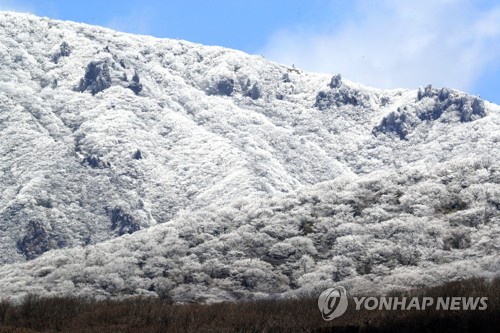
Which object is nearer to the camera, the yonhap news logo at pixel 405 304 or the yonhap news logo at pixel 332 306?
the yonhap news logo at pixel 405 304

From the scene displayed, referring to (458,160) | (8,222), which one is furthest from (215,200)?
(458,160)

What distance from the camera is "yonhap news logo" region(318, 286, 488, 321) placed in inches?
1054

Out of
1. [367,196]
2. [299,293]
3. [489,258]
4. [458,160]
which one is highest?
[458,160]

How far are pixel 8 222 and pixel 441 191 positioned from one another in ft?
482

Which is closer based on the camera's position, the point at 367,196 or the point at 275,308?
the point at 275,308

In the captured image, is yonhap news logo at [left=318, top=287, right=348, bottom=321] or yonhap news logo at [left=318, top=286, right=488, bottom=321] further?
yonhap news logo at [left=318, top=287, right=348, bottom=321]

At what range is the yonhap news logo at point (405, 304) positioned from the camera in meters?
26.8

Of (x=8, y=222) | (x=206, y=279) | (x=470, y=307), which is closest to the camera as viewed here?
(x=470, y=307)

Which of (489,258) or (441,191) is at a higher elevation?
(441,191)

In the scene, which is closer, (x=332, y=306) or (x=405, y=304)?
(x=405, y=304)

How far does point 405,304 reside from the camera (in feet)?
95.0

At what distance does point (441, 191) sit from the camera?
53.3 m

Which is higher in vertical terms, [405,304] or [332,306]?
[332,306]

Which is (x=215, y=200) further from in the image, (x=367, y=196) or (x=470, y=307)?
(x=470, y=307)
